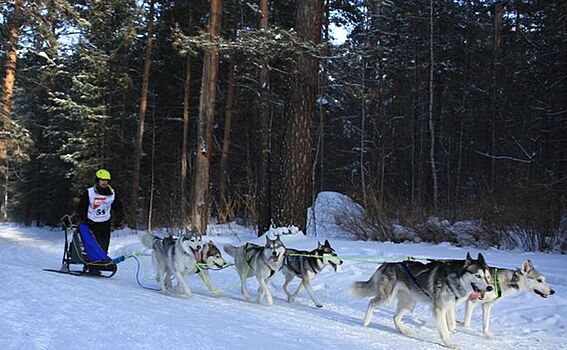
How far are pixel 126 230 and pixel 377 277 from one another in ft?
57.1

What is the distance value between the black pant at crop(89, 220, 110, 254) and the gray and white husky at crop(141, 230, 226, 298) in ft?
5.11

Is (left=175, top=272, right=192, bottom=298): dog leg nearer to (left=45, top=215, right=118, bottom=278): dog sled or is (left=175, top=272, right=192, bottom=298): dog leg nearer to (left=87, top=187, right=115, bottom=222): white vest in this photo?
(left=45, top=215, right=118, bottom=278): dog sled

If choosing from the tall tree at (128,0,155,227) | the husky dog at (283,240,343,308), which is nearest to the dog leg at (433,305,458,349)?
the husky dog at (283,240,343,308)

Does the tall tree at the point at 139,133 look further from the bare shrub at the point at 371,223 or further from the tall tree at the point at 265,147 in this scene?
the bare shrub at the point at 371,223

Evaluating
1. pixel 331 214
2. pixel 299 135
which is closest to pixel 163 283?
pixel 299 135

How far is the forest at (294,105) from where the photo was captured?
40.0 ft

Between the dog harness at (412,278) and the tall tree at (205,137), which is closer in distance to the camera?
the dog harness at (412,278)

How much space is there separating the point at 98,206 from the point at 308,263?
393 centimetres

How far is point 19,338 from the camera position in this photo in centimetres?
406

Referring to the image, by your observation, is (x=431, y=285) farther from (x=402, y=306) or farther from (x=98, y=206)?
(x=98, y=206)

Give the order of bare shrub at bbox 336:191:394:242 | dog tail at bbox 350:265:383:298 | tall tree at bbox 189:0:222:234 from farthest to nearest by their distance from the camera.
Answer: tall tree at bbox 189:0:222:234 < bare shrub at bbox 336:191:394:242 < dog tail at bbox 350:265:383:298

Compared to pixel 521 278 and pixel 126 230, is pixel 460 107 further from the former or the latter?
pixel 521 278

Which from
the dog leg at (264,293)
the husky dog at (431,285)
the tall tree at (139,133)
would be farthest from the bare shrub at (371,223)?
the tall tree at (139,133)

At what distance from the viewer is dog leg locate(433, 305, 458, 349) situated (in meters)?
5.29
